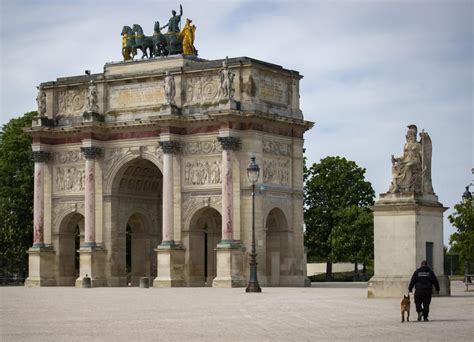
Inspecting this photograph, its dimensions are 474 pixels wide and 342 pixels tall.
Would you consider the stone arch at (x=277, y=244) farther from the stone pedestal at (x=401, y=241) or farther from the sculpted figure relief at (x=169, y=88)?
the stone pedestal at (x=401, y=241)

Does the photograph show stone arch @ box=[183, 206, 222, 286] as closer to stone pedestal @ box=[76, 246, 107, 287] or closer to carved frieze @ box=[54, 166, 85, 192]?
stone pedestal @ box=[76, 246, 107, 287]

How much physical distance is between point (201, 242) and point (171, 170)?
14.8ft

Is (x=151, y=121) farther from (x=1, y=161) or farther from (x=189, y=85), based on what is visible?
(x=1, y=161)

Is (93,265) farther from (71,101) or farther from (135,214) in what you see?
(71,101)

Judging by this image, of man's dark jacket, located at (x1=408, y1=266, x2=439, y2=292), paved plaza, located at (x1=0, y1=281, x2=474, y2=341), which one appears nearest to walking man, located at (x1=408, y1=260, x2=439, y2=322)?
man's dark jacket, located at (x1=408, y1=266, x2=439, y2=292)

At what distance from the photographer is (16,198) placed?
269 ft

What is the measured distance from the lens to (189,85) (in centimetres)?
6831

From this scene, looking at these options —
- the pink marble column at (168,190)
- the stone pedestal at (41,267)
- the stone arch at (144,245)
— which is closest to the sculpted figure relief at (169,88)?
the pink marble column at (168,190)

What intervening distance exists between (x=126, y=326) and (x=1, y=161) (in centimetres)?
5545

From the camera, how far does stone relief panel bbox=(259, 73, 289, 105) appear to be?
6731 centimetres

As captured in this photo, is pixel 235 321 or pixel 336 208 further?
pixel 336 208

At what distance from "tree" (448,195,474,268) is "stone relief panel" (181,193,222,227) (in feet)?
→ 42.8

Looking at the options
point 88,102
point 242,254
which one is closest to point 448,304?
point 242,254

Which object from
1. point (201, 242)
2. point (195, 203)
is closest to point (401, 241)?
point (195, 203)
